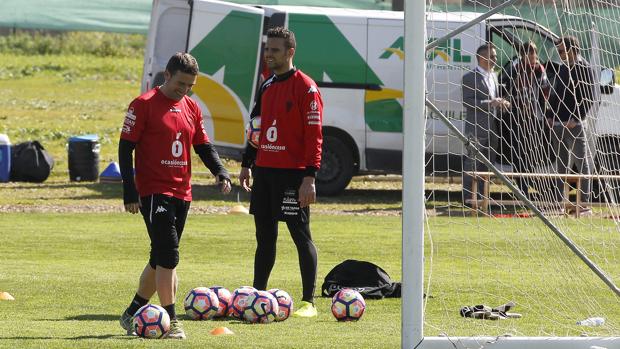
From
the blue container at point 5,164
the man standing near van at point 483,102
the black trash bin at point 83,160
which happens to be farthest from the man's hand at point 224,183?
the black trash bin at point 83,160

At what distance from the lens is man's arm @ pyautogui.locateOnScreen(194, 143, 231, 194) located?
9453 mm

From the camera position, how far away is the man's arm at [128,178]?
884cm

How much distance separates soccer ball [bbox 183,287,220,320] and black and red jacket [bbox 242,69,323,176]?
3.47 ft

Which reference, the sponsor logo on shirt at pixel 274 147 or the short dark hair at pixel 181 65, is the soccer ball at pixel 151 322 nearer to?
the short dark hair at pixel 181 65

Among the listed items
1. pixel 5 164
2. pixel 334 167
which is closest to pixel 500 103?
pixel 334 167

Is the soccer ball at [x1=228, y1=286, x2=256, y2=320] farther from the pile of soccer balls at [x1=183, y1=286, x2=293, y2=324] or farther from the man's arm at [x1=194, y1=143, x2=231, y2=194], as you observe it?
the man's arm at [x1=194, y1=143, x2=231, y2=194]

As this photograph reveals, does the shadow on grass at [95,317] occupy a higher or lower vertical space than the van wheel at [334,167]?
lower

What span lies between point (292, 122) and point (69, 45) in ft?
140

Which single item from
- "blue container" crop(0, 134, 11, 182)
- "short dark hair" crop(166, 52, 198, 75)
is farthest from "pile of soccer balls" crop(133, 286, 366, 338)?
"blue container" crop(0, 134, 11, 182)

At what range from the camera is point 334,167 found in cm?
2023

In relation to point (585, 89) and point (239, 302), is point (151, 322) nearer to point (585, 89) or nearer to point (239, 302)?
point (239, 302)

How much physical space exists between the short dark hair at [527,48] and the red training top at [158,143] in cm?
352

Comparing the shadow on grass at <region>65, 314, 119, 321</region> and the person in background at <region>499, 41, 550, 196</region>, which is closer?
the shadow on grass at <region>65, 314, 119, 321</region>

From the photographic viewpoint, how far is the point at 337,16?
774 inches
